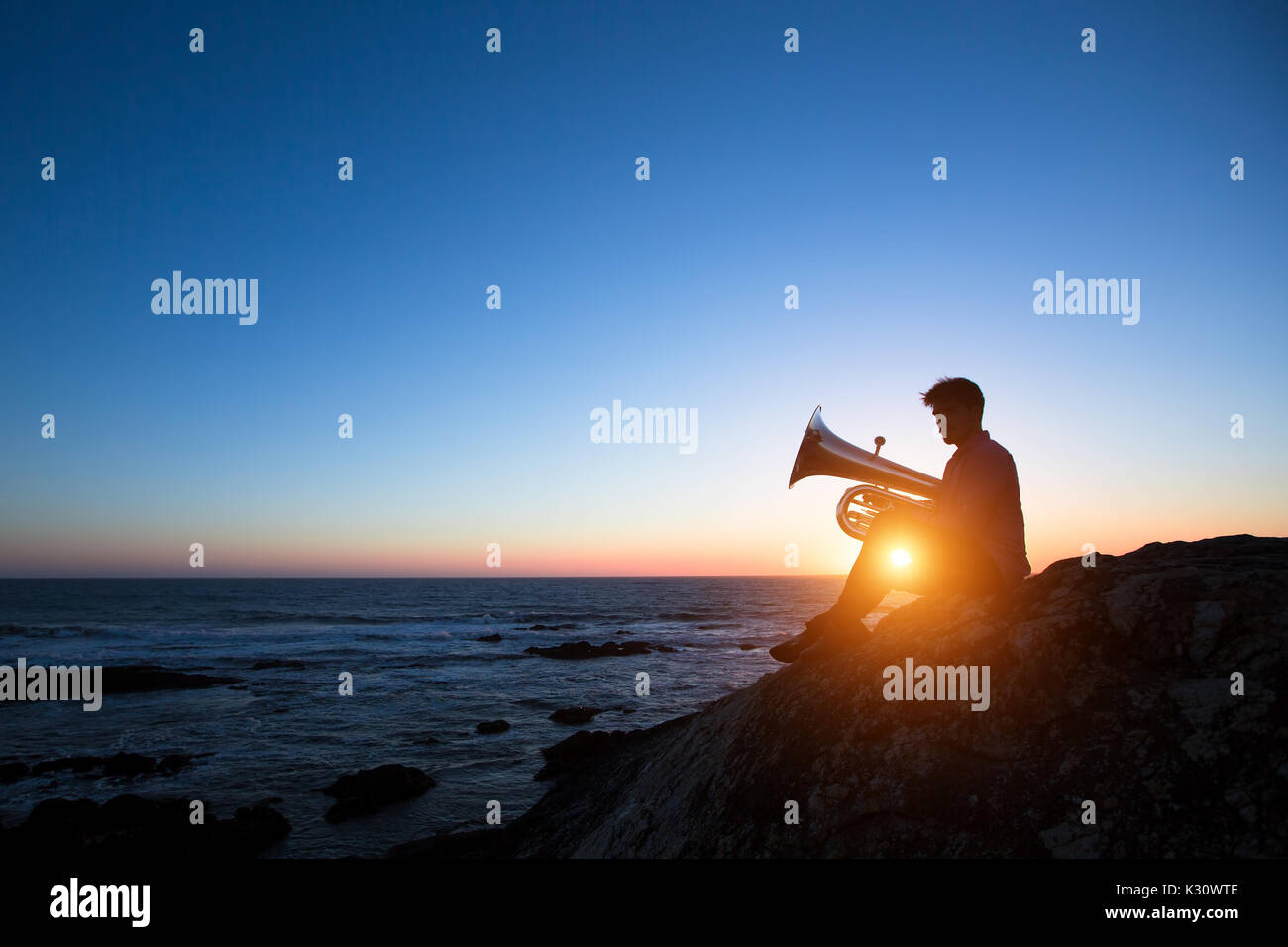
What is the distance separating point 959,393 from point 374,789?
567 inches

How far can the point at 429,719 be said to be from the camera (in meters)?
21.5

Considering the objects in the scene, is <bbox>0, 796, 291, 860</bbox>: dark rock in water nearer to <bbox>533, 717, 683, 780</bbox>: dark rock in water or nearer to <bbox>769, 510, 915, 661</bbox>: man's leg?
<bbox>533, 717, 683, 780</bbox>: dark rock in water

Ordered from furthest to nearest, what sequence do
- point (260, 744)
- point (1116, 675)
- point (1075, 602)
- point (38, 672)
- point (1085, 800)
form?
1. point (38, 672)
2. point (260, 744)
3. point (1075, 602)
4. point (1116, 675)
5. point (1085, 800)

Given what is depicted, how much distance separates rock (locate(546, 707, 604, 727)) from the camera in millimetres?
20734

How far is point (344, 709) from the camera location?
905 inches

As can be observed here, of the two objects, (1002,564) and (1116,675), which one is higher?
(1002,564)

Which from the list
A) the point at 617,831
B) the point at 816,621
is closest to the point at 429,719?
the point at 617,831

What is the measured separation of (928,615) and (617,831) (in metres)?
3.61

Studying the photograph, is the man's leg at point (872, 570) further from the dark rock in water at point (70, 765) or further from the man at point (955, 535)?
the dark rock in water at point (70, 765)

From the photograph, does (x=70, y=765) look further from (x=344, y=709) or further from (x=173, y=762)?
(x=344, y=709)

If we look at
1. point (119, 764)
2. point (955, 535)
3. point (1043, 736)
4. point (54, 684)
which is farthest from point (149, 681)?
point (1043, 736)

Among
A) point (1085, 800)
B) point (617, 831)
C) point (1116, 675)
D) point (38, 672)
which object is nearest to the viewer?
point (1085, 800)
